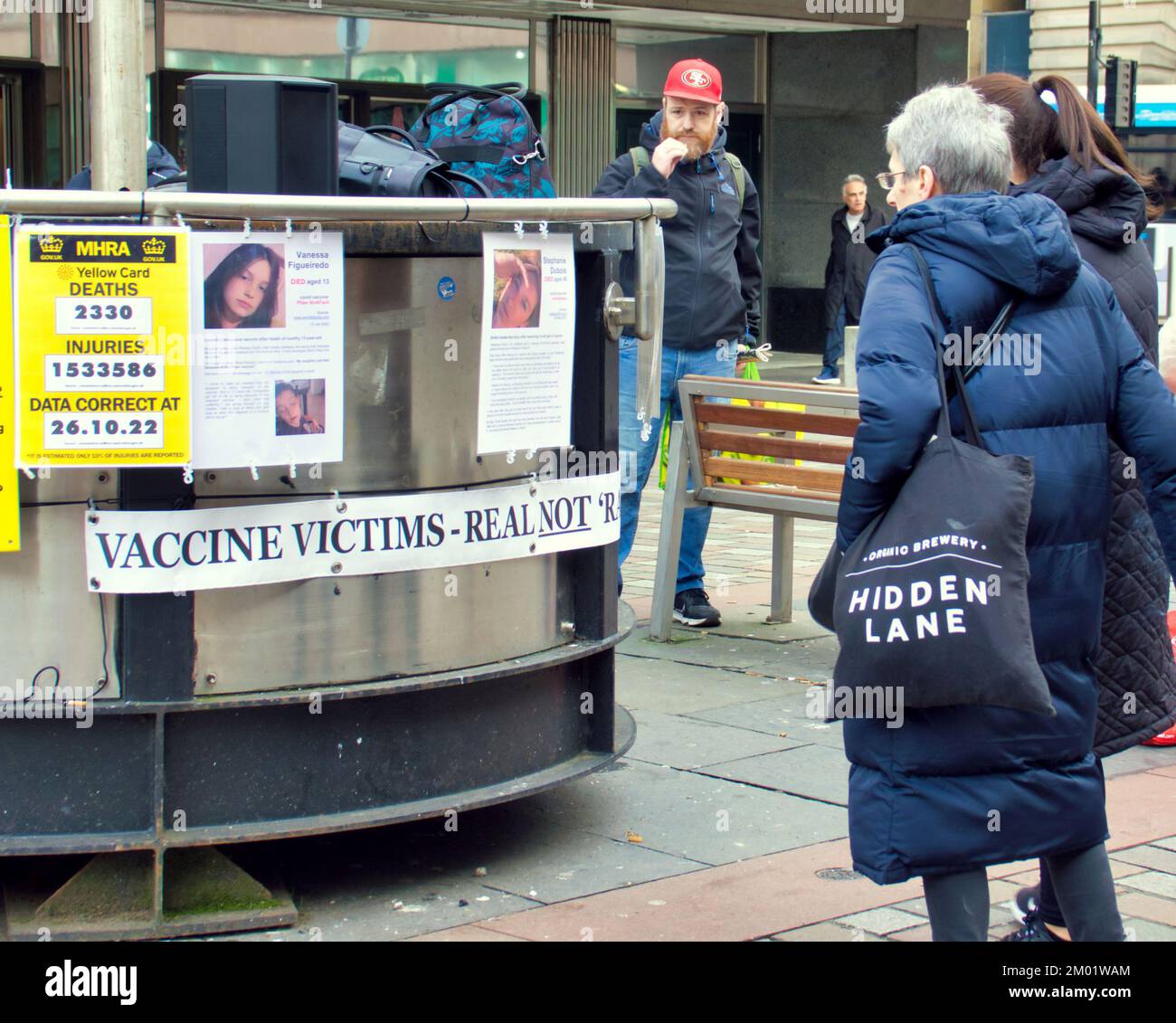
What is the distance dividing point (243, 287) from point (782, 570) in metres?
3.68

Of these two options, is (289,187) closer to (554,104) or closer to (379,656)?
(379,656)

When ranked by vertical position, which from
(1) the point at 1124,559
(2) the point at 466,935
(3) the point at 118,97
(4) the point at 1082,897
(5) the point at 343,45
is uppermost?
(5) the point at 343,45

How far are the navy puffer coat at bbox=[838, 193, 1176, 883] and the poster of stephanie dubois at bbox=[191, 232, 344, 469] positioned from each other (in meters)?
1.19

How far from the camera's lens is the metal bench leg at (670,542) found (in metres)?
6.43

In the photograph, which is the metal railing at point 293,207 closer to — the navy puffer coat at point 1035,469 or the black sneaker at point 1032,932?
the navy puffer coat at point 1035,469

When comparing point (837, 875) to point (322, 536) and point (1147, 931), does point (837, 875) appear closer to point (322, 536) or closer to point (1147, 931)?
point (1147, 931)

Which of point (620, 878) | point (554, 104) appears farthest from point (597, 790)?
point (554, 104)

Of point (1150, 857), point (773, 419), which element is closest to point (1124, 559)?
point (1150, 857)

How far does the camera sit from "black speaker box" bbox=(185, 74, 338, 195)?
3.69 meters

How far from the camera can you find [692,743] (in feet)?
16.8

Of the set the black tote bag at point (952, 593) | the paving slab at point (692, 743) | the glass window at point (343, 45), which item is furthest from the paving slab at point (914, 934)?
the glass window at point (343, 45)

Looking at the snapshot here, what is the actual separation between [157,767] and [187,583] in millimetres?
397

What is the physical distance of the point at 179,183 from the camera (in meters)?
4.35

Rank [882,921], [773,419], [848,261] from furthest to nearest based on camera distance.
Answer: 1. [848,261]
2. [773,419]
3. [882,921]
